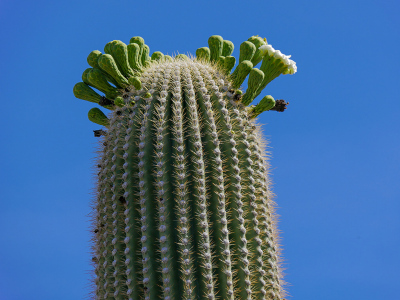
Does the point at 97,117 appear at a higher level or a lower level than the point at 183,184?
higher

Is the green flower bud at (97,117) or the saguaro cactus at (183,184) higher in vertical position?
the green flower bud at (97,117)

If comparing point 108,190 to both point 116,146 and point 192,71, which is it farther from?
point 192,71

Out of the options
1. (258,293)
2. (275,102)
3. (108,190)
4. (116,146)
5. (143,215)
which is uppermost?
(275,102)

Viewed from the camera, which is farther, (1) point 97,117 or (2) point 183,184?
(1) point 97,117

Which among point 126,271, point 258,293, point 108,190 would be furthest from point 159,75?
point 258,293

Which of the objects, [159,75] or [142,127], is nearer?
[142,127]

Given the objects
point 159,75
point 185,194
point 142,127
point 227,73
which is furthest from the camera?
point 227,73

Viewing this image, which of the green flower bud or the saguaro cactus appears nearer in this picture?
the saguaro cactus

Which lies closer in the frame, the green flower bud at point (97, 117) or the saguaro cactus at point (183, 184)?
the saguaro cactus at point (183, 184)
